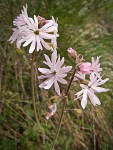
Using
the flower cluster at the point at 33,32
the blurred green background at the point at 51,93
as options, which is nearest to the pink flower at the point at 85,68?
the flower cluster at the point at 33,32

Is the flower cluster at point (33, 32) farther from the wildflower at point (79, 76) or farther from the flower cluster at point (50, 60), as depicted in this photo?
the wildflower at point (79, 76)

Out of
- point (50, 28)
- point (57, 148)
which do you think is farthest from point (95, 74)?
point (57, 148)

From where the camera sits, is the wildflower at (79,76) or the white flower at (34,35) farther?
the wildflower at (79,76)

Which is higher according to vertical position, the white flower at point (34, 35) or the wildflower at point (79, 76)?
the white flower at point (34, 35)

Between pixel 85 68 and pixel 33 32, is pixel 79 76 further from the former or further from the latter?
pixel 33 32

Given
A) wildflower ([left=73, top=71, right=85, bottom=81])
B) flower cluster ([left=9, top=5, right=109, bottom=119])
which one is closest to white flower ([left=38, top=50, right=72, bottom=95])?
flower cluster ([left=9, top=5, right=109, bottom=119])

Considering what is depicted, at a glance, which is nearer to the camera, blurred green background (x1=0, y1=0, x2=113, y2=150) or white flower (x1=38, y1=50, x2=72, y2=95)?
white flower (x1=38, y1=50, x2=72, y2=95)

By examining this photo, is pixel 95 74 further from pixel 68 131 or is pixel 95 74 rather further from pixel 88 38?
pixel 88 38

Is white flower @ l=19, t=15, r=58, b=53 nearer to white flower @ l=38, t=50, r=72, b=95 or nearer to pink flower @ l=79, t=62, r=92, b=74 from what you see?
white flower @ l=38, t=50, r=72, b=95
